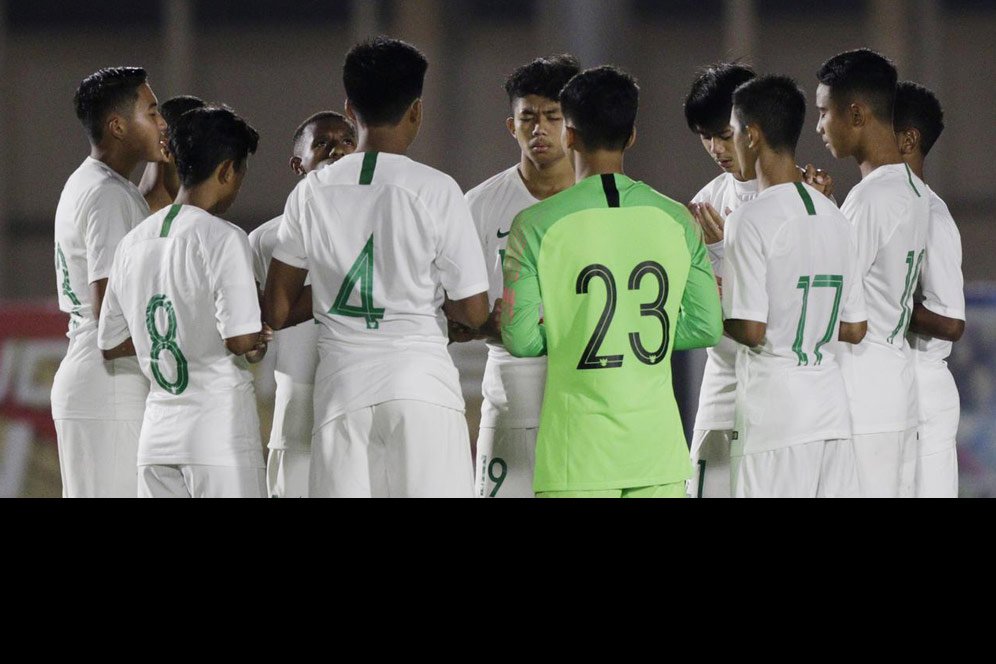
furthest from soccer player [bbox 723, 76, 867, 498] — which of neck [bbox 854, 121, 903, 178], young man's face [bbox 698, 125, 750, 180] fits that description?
young man's face [bbox 698, 125, 750, 180]

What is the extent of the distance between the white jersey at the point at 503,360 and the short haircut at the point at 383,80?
71 centimetres

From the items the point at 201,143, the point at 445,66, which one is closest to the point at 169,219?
the point at 201,143

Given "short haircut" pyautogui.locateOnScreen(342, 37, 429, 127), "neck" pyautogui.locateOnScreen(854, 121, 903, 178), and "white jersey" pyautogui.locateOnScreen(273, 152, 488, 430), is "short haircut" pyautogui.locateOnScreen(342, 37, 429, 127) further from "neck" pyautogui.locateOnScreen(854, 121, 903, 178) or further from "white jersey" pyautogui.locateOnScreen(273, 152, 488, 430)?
"neck" pyautogui.locateOnScreen(854, 121, 903, 178)

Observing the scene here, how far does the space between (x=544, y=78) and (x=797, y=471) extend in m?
1.36

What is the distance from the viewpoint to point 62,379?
383cm

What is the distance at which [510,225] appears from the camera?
12.7 ft

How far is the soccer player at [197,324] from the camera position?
335 cm

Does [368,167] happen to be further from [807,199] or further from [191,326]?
[807,199]

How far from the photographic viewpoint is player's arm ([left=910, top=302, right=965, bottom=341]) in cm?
388

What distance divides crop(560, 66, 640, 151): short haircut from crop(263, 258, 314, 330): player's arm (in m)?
0.77

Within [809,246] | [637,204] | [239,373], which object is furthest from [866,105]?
[239,373]
